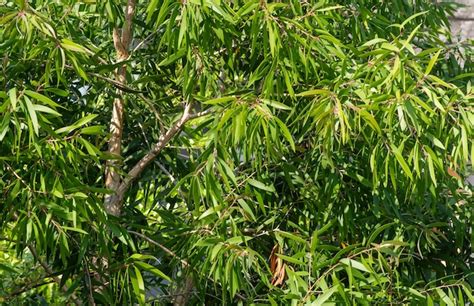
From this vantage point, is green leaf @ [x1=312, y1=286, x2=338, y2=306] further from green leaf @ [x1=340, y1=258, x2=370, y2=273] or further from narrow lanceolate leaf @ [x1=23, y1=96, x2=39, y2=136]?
narrow lanceolate leaf @ [x1=23, y1=96, x2=39, y2=136]

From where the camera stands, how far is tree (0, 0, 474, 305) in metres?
2.54

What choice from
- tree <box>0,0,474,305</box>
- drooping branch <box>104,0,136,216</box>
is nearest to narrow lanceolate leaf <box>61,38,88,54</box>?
tree <box>0,0,474,305</box>

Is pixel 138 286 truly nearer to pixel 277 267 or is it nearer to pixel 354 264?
pixel 277 267

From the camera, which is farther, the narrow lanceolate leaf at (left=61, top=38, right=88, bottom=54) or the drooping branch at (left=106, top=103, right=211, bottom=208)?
the drooping branch at (left=106, top=103, right=211, bottom=208)

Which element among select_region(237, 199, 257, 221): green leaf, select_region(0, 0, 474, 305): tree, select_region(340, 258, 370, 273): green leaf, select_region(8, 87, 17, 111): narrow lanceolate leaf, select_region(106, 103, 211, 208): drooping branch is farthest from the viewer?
select_region(106, 103, 211, 208): drooping branch

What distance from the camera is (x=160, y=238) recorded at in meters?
3.11

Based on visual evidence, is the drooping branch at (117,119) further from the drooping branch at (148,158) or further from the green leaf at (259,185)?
the green leaf at (259,185)

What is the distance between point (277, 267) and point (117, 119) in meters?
0.69

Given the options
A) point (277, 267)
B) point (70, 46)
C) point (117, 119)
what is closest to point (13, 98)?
point (70, 46)

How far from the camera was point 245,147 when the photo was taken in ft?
8.43

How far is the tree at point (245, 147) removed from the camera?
99.9 inches

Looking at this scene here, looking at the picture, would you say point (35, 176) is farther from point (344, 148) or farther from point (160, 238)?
point (344, 148)

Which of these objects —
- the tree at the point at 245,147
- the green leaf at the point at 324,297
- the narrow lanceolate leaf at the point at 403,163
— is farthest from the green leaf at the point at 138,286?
the narrow lanceolate leaf at the point at 403,163

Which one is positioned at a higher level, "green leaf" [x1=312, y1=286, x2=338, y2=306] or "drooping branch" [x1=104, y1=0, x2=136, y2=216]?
"drooping branch" [x1=104, y1=0, x2=136, y2=216]
